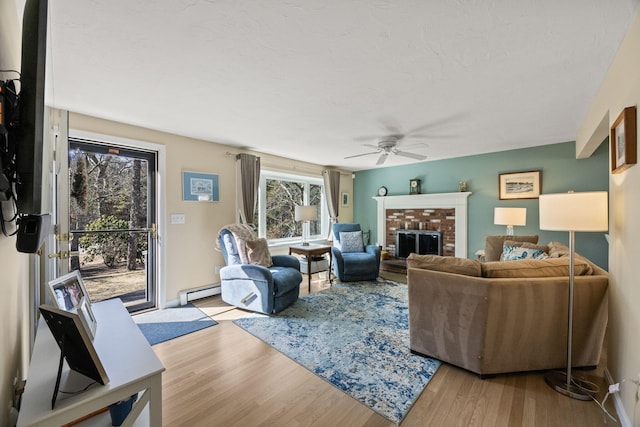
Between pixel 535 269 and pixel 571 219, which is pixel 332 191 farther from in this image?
pixel 571 219

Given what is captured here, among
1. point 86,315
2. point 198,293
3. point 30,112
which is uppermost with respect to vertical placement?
point 30,112

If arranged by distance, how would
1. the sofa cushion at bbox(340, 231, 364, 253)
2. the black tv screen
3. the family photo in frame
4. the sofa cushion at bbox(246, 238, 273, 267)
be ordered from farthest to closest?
the sofa cushion at bbox(340, 231, 364, 253) → the sofa cushion at bbox(246, 238, 273, 267) → the family photo in frame → the black tv screen

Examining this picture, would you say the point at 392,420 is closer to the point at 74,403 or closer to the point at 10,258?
the point at 74,403

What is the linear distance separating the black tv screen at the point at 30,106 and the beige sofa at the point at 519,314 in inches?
92.4

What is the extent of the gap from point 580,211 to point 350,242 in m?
3.46

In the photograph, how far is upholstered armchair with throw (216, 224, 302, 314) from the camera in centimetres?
307

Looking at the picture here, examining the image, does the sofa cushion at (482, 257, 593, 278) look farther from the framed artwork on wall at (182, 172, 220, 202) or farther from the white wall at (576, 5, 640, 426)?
the framed artwork on wall at (182, 172, 220, 202)

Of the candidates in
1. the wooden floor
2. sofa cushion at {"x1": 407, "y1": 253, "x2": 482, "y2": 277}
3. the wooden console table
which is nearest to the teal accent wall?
the wooden floor

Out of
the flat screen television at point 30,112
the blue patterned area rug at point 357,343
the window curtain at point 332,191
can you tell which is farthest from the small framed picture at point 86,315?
the window curtain at point 332,191

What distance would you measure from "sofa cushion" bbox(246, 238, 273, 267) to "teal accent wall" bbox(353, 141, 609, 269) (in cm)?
329

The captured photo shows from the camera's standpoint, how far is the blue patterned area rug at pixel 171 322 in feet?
8.73

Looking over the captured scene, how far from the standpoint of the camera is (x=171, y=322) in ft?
9.70

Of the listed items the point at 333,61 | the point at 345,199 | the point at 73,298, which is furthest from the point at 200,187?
the point at 345,199

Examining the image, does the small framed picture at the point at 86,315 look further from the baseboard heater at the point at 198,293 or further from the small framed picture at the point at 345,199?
the small framed picture at the point at 345,199
